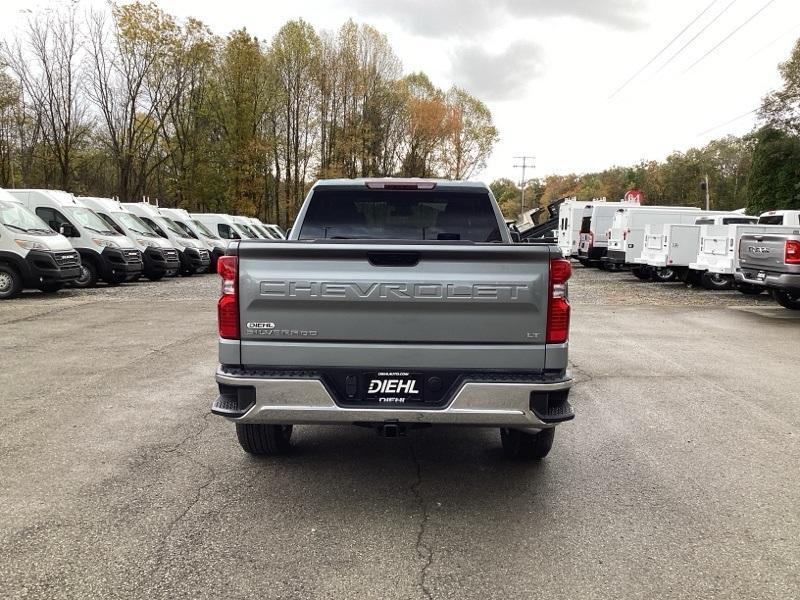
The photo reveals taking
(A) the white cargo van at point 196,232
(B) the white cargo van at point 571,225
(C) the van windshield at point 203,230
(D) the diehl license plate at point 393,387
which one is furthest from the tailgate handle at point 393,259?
(B) the white cargo van at point 571,225

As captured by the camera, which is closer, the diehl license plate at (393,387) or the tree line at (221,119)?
the diehl license plate at (393,387)

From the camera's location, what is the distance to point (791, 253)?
12.6 m

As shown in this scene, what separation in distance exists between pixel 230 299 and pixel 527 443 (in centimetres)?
234

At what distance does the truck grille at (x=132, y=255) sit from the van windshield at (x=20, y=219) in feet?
9.27

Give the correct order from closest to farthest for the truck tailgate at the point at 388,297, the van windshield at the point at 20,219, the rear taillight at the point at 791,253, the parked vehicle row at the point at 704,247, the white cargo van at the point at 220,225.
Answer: the truck tailgate at the point at 388,297
the rear taillight at the point at 791,253
the parked vehicle row at the point at 704,247
the van windshield at the point at 20,219
the white cargo van at the point at 220,225

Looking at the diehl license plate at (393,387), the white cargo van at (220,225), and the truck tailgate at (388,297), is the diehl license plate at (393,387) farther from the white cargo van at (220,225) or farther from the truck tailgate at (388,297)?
the white cargo van at (220,225)

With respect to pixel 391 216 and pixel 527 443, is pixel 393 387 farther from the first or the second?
pixel 391 216

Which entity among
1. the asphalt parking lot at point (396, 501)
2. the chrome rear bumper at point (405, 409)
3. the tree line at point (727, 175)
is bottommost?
the asphalt parking lot at point (396, 501)

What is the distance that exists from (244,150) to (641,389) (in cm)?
4038

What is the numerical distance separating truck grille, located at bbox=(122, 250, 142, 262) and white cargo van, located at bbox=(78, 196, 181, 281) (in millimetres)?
653

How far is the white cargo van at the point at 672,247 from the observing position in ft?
63.1

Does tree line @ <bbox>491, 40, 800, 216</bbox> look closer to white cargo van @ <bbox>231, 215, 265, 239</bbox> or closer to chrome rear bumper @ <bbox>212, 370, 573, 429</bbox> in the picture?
white cargo van @ <bbox>231, 215, 265, 239</bbox>

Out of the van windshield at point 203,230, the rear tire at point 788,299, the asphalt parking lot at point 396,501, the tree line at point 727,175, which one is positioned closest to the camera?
the asphalt parking lot at point 396,501

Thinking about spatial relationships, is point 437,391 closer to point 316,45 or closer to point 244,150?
point 244,150
